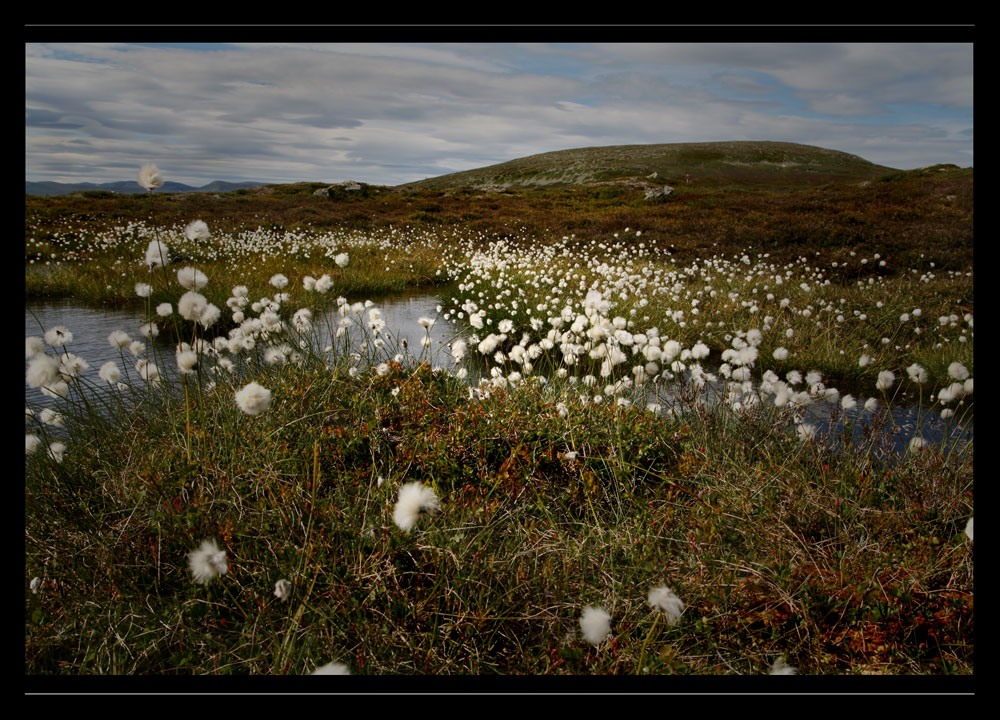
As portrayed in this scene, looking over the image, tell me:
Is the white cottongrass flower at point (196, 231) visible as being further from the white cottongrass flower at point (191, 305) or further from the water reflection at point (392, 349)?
the water reflection at point (392, 349)

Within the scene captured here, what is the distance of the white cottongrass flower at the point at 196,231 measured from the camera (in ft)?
7.78

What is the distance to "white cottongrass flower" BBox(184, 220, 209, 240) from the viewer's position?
2.37 metres

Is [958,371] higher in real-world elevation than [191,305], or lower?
lower

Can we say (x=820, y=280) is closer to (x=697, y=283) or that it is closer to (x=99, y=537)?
(x=697, y=283)

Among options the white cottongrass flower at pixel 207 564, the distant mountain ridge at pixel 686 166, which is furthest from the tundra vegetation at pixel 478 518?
the distant mountain ridge at pixel 686 166

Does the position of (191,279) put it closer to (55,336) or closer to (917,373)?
(55,336)

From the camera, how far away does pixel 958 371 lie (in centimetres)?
257

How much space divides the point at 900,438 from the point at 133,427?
4.86 meters

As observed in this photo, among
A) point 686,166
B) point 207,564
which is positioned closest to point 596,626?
point 207,564

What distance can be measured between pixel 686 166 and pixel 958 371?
36146 mm

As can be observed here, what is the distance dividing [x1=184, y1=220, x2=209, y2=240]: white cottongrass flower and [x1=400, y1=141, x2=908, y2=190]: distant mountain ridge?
14.3 metres

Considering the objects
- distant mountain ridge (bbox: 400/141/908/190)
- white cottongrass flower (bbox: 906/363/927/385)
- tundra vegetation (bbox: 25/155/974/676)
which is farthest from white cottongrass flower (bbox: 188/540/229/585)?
distant mountain ridge (bbox: 400/141/908/190)

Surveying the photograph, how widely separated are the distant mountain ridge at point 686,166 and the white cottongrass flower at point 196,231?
563 inches
